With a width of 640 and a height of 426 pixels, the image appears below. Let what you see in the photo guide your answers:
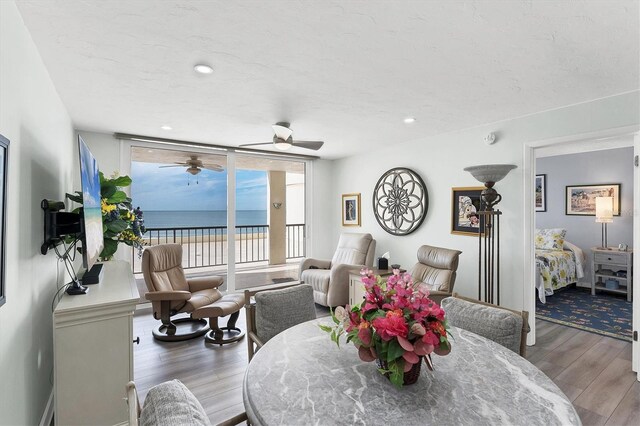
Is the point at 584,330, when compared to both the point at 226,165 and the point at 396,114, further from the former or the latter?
the point at 226,165

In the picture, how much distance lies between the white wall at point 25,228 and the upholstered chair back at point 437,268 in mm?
3111

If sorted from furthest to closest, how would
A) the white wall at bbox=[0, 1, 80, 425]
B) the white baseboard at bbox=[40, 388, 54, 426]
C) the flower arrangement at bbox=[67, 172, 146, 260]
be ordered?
the flower arrangement at bbox=[67, 172, 146, 260]
the white baseboard at bbox=[40, 388, 54, 426]
the white wall at bbox=[0, 1, 80, 425]

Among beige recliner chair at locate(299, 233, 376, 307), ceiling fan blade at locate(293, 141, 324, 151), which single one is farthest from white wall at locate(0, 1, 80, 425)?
beige recliner chair at locate(299, 233, 376, 307)

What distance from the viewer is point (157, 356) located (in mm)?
3018

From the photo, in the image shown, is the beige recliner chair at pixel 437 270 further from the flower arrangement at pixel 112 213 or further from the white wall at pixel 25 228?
the white wall at pixel 25 228

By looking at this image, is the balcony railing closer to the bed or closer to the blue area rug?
the bed

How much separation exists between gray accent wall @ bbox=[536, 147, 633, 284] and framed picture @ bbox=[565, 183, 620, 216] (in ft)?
0.20

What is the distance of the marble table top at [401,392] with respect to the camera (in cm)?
101

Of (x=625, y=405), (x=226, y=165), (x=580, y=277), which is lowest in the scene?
(x=625, y=405)

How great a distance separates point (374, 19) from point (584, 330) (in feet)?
13.6

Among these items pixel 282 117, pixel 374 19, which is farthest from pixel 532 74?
pixel 282 117

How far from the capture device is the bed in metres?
4.52

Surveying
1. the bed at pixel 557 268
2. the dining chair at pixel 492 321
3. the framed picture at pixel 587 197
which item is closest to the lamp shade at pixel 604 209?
the framed picture at pixel 587 197

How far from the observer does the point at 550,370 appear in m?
2.76
